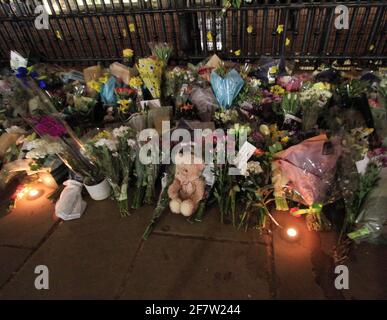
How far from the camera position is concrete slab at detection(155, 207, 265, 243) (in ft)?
7.76

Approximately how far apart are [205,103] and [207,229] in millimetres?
1565

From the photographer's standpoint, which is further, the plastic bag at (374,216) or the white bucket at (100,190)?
the white bucket at (100,190)

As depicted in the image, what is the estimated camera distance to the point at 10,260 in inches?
94.1

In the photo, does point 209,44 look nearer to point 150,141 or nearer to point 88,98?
point 88,98

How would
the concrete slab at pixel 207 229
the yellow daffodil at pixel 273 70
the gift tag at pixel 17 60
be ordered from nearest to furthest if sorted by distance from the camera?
the concrete slab at pixel 207 229
the yellow daffodil at pixel 273 70
the gift tag at pixel 17 60

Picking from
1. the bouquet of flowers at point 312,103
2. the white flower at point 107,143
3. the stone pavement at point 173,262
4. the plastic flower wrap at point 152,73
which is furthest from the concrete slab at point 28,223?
the bouquet of flowers at point 312,103

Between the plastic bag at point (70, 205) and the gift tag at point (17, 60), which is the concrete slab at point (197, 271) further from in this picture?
the gift tag at point (17, 60)

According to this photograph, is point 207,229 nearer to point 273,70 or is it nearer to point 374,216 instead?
point 374,216

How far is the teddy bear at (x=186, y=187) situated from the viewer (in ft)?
8.04

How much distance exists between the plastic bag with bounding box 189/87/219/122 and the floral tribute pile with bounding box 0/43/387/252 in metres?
0.01

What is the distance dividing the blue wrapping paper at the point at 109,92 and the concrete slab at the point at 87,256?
1621 mm

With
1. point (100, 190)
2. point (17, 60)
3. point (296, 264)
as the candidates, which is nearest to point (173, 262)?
point (296, 264)

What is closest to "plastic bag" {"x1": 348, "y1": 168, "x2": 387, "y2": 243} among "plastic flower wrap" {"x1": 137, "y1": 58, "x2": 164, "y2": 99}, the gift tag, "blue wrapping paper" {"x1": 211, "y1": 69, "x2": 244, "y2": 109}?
"blue wrapping paper" {"x1": 211, "y1": 69, "x2": 244, "y2": 109}

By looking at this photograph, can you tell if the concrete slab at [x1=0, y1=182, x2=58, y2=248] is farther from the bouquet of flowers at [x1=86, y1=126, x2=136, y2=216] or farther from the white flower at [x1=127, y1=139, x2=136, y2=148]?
the white flower at [x1=127, y1=139, x2=136, y2=148]
